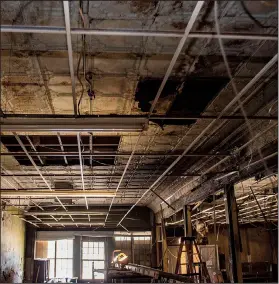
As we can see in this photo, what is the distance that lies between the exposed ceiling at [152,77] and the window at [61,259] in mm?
10101

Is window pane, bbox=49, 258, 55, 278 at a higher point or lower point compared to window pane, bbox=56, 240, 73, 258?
lower

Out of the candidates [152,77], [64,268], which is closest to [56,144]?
[152,77]

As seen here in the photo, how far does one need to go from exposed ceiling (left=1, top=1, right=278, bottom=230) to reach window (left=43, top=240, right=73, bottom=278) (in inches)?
398

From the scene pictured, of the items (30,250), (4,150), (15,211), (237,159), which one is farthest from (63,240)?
(237,159)

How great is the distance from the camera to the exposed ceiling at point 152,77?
10.2 feet

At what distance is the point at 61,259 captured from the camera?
16.6 meters

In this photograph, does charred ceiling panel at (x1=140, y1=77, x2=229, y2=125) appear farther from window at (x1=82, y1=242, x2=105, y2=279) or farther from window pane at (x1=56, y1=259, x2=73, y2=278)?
window pane at (x1=56, y1=259, x2=73, y2=278)

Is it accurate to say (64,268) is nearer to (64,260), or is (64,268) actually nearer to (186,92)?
(64,260)

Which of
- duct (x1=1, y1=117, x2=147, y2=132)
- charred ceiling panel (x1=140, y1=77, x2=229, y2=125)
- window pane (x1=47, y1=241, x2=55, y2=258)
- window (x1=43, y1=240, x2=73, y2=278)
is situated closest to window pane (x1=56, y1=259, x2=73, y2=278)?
window (x1=43, y1=240, x2=73, y2=278)

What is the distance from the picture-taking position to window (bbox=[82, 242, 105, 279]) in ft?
53.7

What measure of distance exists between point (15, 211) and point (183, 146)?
821 centimetres

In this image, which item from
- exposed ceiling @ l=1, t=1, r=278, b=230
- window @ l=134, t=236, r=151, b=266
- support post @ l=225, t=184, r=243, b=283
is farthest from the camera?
window @ l=134, t=236, r=151, b=266

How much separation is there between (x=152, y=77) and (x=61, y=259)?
46.5 feet

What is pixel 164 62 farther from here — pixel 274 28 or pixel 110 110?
pixel 110 110
